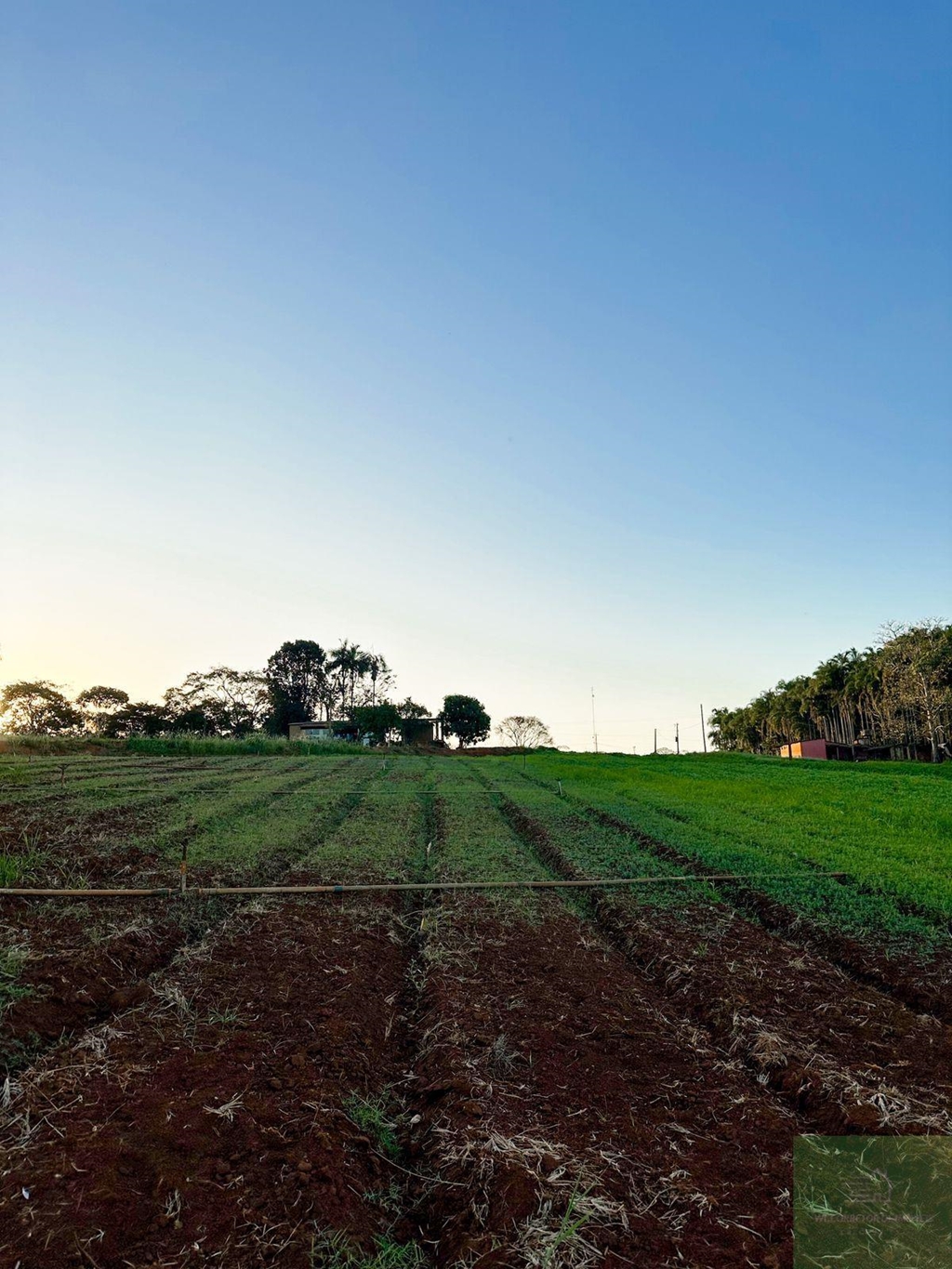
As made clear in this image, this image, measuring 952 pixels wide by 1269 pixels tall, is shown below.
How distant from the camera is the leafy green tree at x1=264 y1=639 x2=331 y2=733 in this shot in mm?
82500

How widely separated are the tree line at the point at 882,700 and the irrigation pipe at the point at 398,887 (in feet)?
141

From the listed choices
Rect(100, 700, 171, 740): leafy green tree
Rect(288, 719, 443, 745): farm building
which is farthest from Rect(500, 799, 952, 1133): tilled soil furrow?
Rect(100, 700, 171, 740): leafy green tree

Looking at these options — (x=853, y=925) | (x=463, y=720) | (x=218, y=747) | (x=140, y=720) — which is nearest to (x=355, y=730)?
(x=463, y=720)

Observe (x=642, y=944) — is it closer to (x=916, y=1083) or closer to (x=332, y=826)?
(x=916, y=1083)

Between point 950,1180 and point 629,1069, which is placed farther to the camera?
point 629,1069

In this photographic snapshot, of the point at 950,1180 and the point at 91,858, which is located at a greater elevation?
the point at 91,858

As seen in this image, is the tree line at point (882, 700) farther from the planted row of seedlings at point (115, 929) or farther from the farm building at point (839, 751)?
the planted row of seedlings at point (115, 929)

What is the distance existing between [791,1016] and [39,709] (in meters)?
73.3

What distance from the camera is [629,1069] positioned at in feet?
13.1

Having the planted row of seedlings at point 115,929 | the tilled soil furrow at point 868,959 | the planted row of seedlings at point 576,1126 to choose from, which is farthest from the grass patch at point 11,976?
the tilled soil furrow at point 868,959

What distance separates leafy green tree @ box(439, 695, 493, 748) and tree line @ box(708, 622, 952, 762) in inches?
1284

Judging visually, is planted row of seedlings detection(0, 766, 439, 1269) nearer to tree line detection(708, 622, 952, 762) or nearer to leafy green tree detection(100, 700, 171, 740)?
tree line detection(708, 622, 952, 762)

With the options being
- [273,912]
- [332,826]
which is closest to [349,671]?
[332,826]

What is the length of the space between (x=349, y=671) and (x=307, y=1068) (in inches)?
3303
